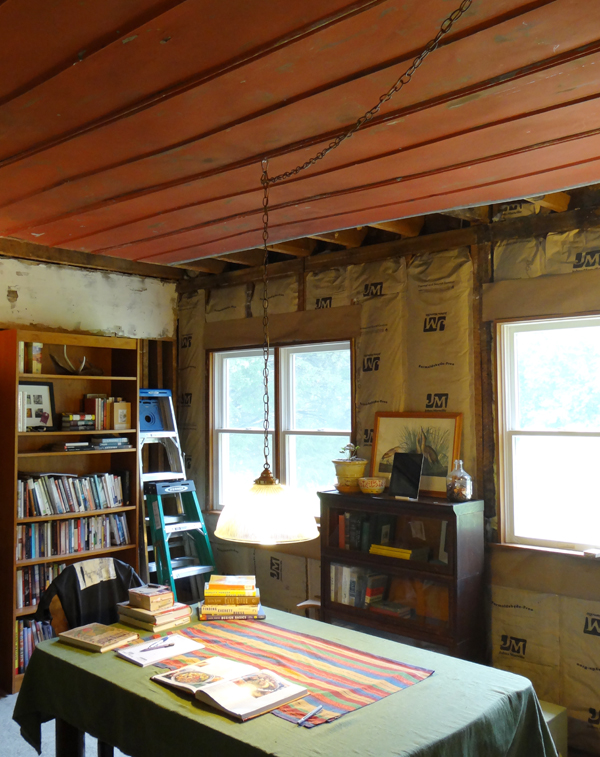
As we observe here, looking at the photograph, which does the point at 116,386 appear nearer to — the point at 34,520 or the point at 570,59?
the point at 34,520

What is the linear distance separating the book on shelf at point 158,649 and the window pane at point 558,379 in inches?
90.2

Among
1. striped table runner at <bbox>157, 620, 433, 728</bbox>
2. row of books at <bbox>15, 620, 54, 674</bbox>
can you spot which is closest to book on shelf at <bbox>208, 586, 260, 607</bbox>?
striped table runner at <bbox>157, 620, 433, 728</bbox>

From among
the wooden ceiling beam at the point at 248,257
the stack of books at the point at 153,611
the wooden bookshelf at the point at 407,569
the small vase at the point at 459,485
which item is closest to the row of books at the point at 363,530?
the wooden bookshelf at the point at 407,569

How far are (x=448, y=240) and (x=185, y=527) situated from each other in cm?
295

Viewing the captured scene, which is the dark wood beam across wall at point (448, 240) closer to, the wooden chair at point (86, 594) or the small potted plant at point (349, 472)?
the small potted plant at point (349, 472)

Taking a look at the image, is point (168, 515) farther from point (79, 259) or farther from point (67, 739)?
point (67, 739)

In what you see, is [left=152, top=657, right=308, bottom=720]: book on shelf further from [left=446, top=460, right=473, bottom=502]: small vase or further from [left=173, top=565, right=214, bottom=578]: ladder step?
[left=173, top=565, right=214, bottom=578]: ladder step

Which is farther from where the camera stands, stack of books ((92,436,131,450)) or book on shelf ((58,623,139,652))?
stack of books ((92,436,131,450))

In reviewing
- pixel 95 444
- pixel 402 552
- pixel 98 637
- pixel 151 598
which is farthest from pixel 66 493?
pixel 402 552

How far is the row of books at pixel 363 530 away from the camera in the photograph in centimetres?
414

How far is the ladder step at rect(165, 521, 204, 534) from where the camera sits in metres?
5.13

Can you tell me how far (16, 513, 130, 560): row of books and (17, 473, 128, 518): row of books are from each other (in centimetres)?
9

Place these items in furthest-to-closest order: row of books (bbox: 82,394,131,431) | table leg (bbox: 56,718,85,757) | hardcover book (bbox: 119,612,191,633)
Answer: row of books (bbox: 82,394,131,431) < hardcover book (bbox: 119,612,191,633) < table leg (bbox: 56,718,85,757)

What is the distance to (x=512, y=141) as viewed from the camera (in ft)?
8.63
